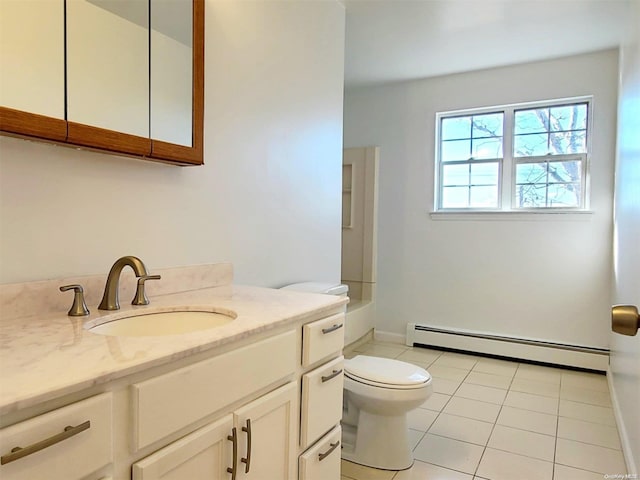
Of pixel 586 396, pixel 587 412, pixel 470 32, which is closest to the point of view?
pixel 587 412

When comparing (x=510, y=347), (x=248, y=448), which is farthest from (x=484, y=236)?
(x=248, y=448)

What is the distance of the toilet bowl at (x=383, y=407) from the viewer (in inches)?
77.9

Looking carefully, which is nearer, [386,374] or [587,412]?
[386,374]

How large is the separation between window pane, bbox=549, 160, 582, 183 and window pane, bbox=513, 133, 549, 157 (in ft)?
0.49

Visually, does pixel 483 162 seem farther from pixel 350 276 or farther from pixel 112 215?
pixel 112 215

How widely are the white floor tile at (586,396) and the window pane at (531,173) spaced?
166 cm

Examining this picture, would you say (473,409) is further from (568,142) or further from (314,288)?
(568,142)

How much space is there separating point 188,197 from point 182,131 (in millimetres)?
260

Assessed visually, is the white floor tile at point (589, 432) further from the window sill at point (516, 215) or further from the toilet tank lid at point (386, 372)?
the window sill at point (516, 215)

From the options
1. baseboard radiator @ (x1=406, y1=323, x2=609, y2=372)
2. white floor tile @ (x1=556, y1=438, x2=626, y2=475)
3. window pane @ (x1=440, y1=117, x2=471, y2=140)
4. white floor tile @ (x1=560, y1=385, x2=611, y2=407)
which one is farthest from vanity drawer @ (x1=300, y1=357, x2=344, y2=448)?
window pane @ (x1=440, y1=117, x2=471, y2=140)

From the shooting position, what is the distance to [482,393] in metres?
2.97

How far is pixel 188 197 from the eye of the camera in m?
1.72

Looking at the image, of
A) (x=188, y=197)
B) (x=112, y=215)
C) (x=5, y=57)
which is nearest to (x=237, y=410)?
(x=112, y=215)

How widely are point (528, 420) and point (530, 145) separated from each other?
2.26 m
